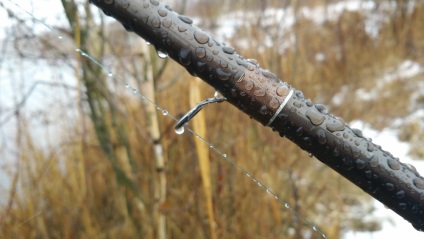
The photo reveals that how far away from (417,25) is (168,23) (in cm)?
604

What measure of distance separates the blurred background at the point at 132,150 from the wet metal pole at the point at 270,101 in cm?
62

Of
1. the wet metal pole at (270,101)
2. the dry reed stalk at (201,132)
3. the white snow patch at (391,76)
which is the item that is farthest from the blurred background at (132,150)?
the white snow patch at (391,76)

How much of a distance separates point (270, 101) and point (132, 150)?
1833mm

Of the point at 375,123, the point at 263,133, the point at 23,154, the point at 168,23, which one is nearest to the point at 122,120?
the point at 23,154

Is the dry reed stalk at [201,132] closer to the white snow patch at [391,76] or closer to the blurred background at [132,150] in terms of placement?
the blurred background at [132,150]

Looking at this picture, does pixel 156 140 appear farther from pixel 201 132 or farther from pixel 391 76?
pixel 391 76

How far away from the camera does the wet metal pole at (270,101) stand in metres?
0.46

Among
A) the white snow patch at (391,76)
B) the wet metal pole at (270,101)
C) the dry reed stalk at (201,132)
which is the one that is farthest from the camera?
the white snow patch at (391,76)

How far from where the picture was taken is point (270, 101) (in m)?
0.48

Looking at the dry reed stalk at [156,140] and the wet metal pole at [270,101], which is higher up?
the dry reed stalk at [156,140]

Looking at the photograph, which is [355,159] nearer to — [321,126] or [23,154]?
[321,126]

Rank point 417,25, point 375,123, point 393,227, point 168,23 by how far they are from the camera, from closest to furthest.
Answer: point 168,23, point 393,227, point 375,123, point 417,25

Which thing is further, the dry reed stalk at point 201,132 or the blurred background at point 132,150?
the blurred background at point 132,150

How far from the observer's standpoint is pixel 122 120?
210 cm
